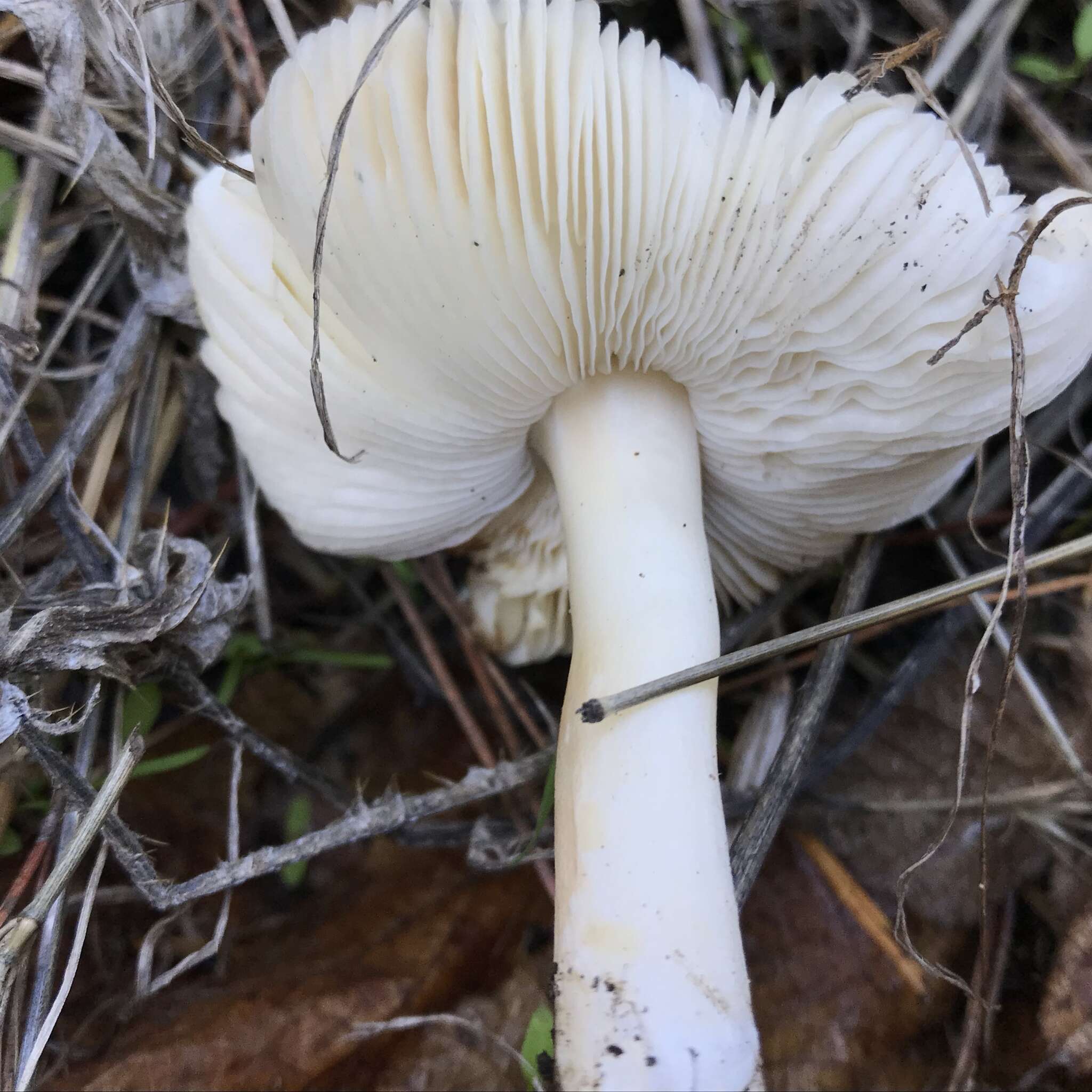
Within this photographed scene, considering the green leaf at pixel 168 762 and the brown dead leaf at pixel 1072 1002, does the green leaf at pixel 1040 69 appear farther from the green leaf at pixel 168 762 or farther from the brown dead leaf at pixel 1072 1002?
the green leaf at pixel 168 762

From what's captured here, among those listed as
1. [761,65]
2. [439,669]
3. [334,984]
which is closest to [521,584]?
[439,669]

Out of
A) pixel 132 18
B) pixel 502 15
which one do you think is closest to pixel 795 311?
pixel 502 15

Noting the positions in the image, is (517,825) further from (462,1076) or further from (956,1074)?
(956,1074)

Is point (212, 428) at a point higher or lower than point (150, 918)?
higher

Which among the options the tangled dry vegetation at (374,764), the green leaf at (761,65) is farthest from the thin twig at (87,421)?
the green leaf at (761,65)

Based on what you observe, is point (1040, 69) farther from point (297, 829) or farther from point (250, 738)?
point (297, 829)

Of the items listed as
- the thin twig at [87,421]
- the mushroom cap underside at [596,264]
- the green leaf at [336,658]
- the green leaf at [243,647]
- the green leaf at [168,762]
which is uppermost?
the mushroom cap underside at [596,264]

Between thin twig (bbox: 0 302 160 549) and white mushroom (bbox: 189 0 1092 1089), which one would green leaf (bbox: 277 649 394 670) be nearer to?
white mushroom (bbox: 189 0 1092 1089)
